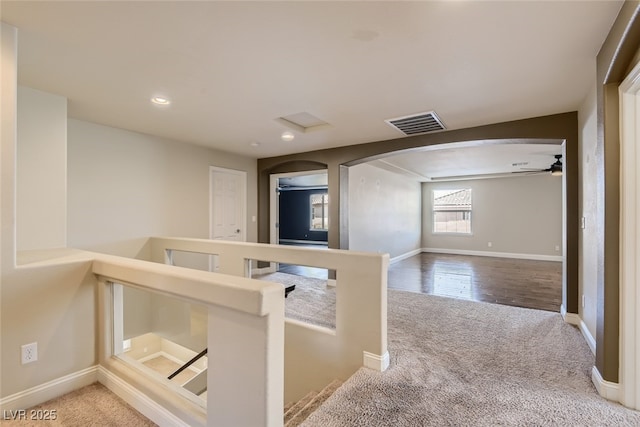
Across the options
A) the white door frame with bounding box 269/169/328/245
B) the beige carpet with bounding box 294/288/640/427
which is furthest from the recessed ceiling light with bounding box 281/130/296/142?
the beige carpet with bounding box 294/288/640/427

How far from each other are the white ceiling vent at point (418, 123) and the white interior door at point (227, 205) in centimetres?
313

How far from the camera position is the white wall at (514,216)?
7742mm

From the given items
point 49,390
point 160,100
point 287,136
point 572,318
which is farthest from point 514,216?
point 49,390

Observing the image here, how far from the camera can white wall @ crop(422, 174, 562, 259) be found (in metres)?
7.74

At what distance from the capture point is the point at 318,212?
39.8 feet

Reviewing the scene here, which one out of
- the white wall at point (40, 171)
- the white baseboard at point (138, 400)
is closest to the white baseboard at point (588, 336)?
the white baseboard at point (138, 400)

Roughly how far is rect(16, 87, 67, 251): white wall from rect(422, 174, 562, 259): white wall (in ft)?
30.1

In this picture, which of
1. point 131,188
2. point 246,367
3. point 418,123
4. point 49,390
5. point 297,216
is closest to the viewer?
point 246,367

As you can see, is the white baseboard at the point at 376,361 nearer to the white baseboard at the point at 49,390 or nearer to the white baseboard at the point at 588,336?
the white baseboard at the point at 588,336

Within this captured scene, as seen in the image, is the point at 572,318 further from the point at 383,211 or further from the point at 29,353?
the point at 29,353

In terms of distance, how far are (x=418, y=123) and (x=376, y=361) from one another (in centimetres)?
270

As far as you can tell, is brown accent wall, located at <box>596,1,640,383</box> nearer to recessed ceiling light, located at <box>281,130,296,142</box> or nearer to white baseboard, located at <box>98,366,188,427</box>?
white baseboard, located at <box>98,366,188,427</box>

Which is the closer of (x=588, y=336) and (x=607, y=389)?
(x=607, y=389)

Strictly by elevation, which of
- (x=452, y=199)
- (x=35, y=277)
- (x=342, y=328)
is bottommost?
(x=342, y=328)
